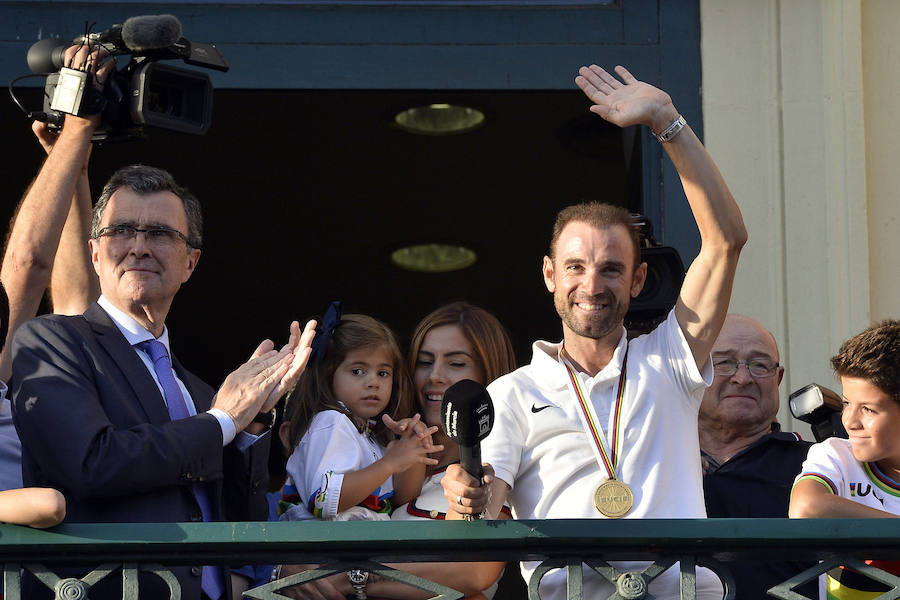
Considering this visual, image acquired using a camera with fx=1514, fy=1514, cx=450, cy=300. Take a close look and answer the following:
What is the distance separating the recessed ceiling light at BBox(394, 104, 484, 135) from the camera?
7738 mm

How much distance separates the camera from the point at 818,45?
19.2 ft

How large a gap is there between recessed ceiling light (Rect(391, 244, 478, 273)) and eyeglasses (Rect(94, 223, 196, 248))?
602 cm

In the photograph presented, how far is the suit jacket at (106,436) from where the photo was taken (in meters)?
3.45

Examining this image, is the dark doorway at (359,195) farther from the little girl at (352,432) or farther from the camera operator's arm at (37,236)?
the camera operator's arm at (37,236)

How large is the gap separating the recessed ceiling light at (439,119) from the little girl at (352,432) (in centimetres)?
318

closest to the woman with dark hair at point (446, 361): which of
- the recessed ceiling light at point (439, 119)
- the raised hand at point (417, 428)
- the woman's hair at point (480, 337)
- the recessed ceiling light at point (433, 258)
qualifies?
Answer: the woman's hair at point (480, 337)

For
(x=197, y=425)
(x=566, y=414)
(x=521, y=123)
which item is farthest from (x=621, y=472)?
(x=521, y=123)

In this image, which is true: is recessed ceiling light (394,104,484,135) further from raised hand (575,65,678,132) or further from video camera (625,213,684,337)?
raised hand (575,65,678,132)

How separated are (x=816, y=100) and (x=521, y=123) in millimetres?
2182

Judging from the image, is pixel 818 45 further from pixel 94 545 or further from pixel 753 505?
pixel 94 545

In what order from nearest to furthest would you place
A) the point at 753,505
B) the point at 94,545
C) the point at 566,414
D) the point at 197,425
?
the point at 94,545, the point at 197,425, the point at 566,414, the point at 753,505

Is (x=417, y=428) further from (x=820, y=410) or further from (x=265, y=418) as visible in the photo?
(x=820, y=410)

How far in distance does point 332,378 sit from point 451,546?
135 cm

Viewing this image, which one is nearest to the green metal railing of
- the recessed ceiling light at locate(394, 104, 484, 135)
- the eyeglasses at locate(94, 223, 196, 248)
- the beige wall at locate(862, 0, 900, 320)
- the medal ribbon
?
the medal ribbon
